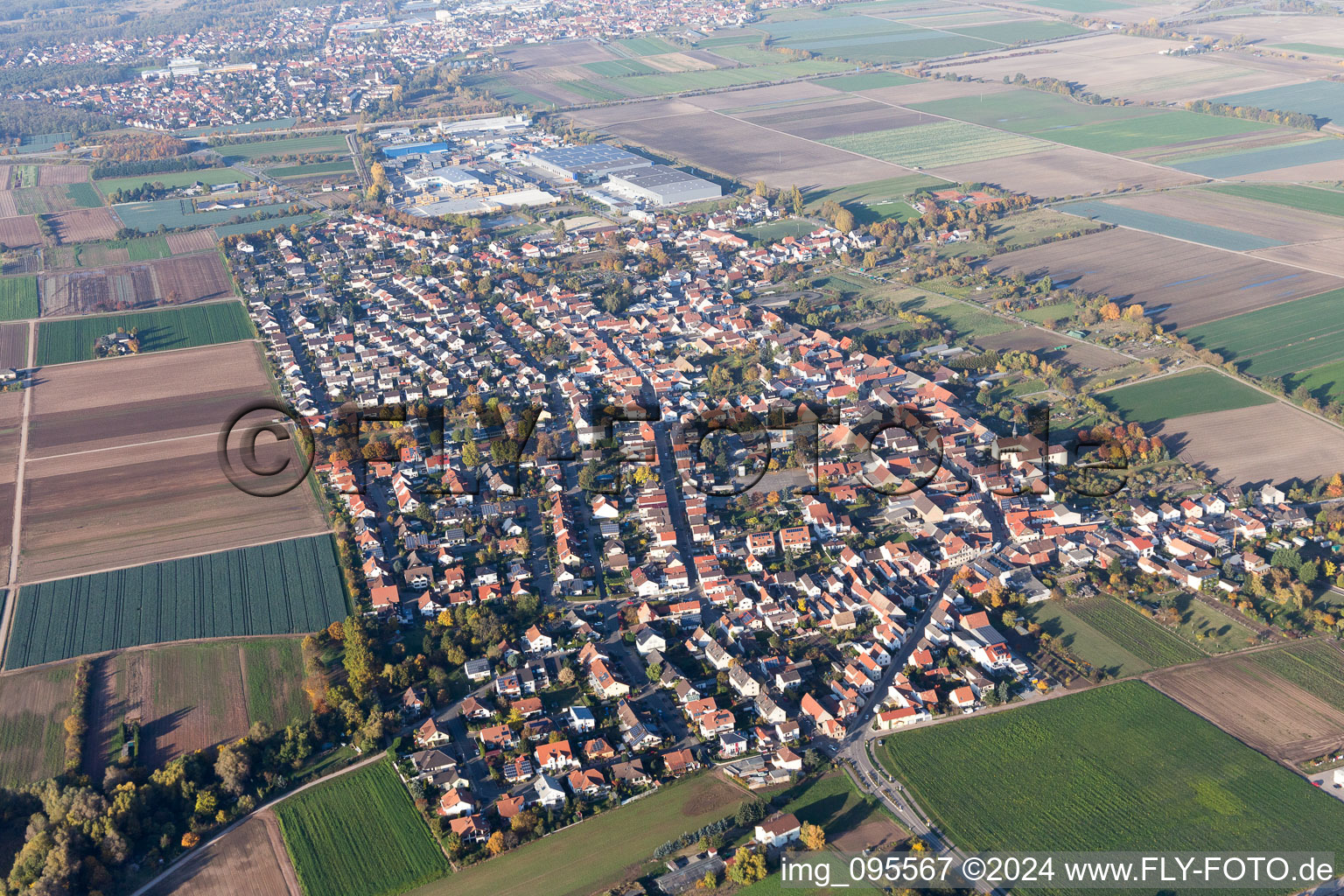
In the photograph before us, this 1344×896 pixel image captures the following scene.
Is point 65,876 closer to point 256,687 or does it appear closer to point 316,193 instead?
point 256,687

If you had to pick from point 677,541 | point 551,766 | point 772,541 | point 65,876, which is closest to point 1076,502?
point 772,541

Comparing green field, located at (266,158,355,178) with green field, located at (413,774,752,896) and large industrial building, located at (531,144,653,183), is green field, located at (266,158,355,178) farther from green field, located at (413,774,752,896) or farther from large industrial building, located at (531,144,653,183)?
green field, located at (413,774,752,896)

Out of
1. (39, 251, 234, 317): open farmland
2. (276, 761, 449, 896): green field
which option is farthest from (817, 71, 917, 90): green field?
(276, 761, 449, 896): green field

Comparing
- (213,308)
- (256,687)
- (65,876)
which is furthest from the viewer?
(213,308)

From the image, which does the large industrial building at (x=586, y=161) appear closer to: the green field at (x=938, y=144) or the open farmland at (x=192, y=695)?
the green field at (x=938, y=144)

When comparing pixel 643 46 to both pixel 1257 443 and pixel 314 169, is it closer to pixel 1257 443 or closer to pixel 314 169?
pixel 314 169

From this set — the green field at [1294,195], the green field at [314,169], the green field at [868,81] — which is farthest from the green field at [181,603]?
the green field at [868,81]
